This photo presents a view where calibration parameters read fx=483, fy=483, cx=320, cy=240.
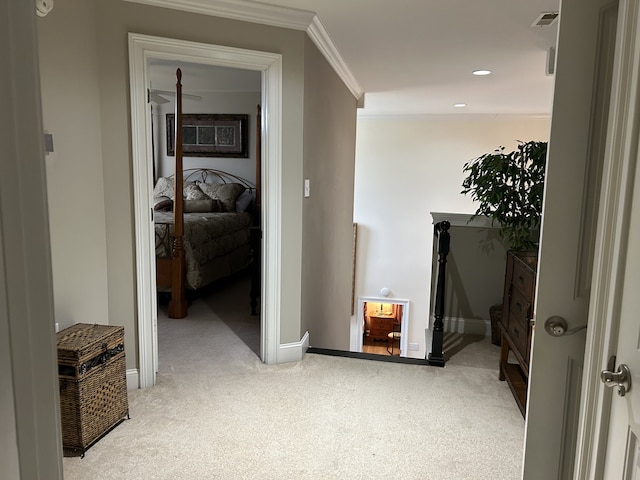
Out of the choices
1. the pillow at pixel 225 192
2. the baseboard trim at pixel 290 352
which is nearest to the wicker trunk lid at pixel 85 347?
the baseboard trim at pixel 290 352

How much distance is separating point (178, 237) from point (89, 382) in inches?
77.6

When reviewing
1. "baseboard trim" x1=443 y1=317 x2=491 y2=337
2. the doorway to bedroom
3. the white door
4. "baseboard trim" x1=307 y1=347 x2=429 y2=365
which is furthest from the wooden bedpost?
the white door

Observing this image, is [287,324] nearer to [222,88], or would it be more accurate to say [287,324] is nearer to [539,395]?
[539,395]

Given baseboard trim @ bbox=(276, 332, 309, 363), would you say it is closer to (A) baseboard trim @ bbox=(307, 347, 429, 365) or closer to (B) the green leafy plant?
(A) baseboard trim @ bbox=(307, 347, 429, 365)

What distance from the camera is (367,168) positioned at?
26.4ft

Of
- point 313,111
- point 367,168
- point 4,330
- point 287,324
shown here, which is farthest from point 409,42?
point 367,168

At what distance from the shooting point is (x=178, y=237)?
159 inches

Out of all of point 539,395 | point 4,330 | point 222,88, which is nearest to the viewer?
point 4,330

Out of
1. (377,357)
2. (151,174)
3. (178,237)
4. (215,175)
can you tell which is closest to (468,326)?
(377,357)

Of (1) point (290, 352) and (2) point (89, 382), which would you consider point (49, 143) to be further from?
(1) point (290, 352)

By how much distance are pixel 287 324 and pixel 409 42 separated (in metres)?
2.11

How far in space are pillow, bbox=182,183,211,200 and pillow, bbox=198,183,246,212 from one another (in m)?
0.05

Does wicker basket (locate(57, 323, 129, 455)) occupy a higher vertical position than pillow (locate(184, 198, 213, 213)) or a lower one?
lower

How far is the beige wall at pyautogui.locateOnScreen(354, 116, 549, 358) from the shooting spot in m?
7.56
